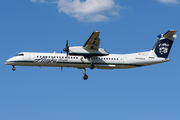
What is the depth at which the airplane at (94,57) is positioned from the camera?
3119 centimetres

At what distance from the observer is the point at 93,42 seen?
99.9 ft

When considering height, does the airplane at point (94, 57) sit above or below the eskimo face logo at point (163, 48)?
below

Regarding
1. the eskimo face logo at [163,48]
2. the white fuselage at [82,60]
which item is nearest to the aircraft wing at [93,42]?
the white fuselage at [82,60]

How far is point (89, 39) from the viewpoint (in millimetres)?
30000

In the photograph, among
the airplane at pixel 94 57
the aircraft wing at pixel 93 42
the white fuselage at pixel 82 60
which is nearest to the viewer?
the aircraft wing at pixel 93 42

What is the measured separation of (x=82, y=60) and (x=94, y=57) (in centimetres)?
139

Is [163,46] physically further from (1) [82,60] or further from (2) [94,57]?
(1) [82,60]

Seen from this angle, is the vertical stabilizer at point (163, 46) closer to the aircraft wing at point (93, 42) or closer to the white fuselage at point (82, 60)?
the white fuselage at point (82, 60)

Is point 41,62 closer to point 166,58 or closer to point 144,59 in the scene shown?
point 144,59

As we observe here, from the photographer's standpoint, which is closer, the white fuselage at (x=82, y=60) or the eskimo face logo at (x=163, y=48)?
the white fuselage at (x=82, y=60)

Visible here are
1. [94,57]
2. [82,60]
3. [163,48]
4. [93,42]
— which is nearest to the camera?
[93,42]

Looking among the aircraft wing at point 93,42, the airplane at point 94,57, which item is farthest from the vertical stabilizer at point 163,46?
the aircraft wing at point 93,42

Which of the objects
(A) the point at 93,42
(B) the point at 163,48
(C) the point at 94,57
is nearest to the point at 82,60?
(C) the point at 94,57

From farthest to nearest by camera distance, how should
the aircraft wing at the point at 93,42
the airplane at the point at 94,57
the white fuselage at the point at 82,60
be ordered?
1. the white fuselage at the point at 82,60
2. the airplane at the point at 94,57
3. the aircraft wing at the point at 93,42
